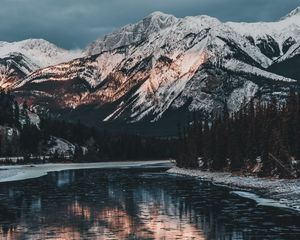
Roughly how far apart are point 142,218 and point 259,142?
69.4m

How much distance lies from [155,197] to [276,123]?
4586 centimetres

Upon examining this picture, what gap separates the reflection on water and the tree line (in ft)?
88.8

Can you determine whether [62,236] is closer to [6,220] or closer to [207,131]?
[6,220]

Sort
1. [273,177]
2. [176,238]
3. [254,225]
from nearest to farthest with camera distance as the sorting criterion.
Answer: [176,238] → [254,225] → [273,177]

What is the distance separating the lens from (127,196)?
251ft

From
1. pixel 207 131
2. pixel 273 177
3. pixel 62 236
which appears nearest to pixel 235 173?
pixel 273 177

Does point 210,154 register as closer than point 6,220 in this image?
No

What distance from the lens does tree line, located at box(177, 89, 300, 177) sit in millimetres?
100688

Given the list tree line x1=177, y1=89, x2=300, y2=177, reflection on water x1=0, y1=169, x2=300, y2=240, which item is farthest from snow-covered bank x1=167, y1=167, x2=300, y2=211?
tree line x1=177, y1=89, x2=300, y2=177

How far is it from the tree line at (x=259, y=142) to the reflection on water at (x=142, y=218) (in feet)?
88.8

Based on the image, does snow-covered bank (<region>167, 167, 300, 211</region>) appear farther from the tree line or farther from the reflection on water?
the tree line

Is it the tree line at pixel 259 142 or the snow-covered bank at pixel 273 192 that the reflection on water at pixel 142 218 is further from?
the tree line at pixel 259 142

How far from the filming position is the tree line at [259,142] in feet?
330

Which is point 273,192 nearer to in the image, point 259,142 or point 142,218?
point 142,218
